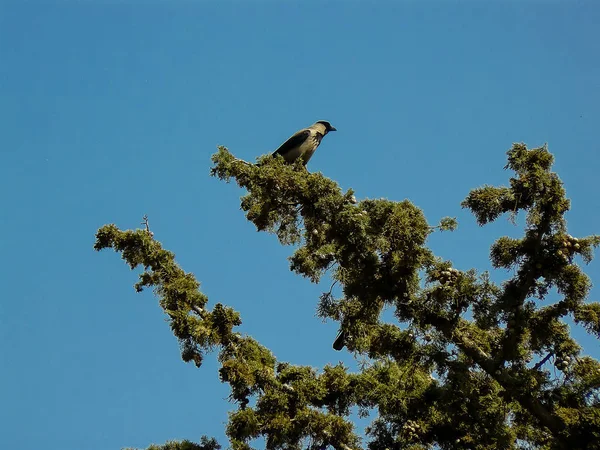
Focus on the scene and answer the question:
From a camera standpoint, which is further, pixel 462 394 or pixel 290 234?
pixel 290 234

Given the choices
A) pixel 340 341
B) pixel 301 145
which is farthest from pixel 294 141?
pixel 340 341

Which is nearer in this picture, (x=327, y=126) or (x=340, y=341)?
(x=340, y=341)

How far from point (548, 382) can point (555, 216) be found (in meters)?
1.98

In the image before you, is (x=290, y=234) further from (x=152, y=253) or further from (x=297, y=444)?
(x=297, y=444)

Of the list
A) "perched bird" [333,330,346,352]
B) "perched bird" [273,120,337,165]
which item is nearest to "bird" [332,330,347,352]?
"perched bird" [333,330,346,352]

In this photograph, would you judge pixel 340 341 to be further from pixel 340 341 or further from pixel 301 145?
pixel 301 145

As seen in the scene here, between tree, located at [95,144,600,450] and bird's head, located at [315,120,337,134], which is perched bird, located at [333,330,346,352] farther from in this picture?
bird's head, located at [315,120,337,134]

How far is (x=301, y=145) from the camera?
13242 millimetres

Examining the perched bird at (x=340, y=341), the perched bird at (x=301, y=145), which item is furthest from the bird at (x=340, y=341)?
the perched bird at (x=301, y=145)

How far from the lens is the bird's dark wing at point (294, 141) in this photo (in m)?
13.3

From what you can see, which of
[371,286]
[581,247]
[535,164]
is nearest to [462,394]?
[371,286]

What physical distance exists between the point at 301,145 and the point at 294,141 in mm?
179

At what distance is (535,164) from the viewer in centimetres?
837

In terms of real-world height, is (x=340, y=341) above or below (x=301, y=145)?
below
